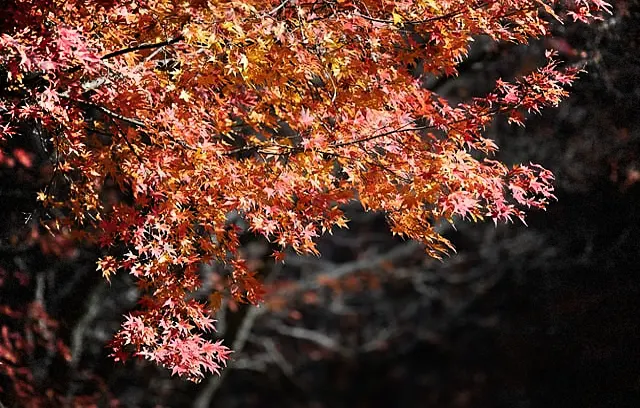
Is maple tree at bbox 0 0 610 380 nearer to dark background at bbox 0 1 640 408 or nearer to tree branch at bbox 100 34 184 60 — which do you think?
tree branch at bbox 100 34 184 60

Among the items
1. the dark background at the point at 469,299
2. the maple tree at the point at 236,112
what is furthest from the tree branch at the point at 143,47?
the dark background at the point at 469,299

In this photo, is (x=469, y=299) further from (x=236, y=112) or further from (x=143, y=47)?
(x=143, y=47)

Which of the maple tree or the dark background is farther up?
the maple tree

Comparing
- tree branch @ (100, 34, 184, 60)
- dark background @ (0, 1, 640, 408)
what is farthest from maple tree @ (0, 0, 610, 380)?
dark background @ (0, 1, 640, 408)

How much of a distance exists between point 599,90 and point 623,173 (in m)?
0.89

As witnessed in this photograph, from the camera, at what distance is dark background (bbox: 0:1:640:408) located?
6.71 m

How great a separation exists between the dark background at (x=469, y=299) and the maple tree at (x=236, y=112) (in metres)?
2.39

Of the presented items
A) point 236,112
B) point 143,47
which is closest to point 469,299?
point 236,112

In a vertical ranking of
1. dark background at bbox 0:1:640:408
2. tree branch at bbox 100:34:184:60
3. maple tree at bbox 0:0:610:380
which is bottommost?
dark background at bbox 0:1:640:408

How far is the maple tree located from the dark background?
2.39m

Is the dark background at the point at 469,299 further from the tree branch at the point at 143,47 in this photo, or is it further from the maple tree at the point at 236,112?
the tree branch at the point at 143,47

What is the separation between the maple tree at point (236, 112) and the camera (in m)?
3.64

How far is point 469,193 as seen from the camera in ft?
12.2

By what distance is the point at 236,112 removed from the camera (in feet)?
13.8
